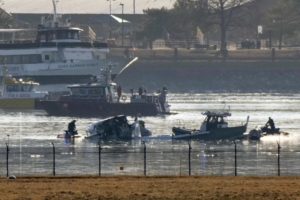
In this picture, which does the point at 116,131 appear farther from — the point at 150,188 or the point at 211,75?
the point at 211,75

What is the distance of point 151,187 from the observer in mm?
55906

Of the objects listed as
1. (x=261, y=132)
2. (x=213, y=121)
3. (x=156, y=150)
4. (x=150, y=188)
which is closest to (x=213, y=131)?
(x=213, y=121)

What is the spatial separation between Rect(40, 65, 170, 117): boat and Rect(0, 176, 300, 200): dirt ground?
6725cm

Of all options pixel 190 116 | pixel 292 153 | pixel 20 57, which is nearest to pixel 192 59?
pixel 20 57

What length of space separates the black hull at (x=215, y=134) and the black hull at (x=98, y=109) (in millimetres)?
33332

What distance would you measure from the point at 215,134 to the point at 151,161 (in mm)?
19451

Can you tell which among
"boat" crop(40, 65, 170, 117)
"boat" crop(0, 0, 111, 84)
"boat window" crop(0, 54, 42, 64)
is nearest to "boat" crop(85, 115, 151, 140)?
"boat" crop(40, 65, 170, 117)

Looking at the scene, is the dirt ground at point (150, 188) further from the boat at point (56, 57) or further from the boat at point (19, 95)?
the boat at point (56, 57)

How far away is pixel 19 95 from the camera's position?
141 metres

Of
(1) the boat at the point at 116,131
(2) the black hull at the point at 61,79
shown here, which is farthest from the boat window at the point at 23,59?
(1) the boat at the point at 116,131

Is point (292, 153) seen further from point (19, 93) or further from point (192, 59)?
point (192, 59)

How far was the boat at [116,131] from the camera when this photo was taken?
94625mm

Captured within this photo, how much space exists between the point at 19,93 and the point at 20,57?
1731 cm

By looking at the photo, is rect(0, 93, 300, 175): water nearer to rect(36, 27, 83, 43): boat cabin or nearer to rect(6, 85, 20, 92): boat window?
rect(6, 85, 20, 92): boat window
